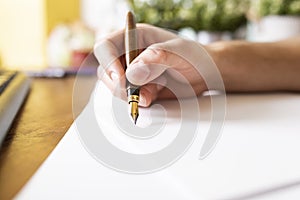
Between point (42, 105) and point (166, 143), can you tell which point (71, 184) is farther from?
point (42, 105)

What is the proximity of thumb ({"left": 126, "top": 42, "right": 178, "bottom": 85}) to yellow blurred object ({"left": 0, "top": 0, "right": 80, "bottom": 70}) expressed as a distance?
3.31 feet

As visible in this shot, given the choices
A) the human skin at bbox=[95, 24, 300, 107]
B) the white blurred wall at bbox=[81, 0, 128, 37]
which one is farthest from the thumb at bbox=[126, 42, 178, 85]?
the white blurred wall at bbox=[81, 0, 128, 37]

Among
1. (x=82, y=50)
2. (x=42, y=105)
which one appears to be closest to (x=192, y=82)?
(x=42, y=105)

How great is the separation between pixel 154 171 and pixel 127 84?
0.46 ft

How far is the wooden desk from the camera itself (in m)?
0.27

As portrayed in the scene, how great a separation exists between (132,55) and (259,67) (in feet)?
0.76

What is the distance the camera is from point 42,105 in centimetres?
51

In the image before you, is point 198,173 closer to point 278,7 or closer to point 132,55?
point 132,55

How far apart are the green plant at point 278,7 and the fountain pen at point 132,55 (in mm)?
621

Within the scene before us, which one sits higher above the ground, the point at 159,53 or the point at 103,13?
the point at 103,13

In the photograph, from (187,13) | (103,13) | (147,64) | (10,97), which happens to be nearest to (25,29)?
(103,13)

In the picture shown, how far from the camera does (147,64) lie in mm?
369

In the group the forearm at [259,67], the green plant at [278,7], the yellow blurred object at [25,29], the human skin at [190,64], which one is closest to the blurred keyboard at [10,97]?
the human skin at [190,64]

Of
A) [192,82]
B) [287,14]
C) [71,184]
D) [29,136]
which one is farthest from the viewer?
[287,14]
